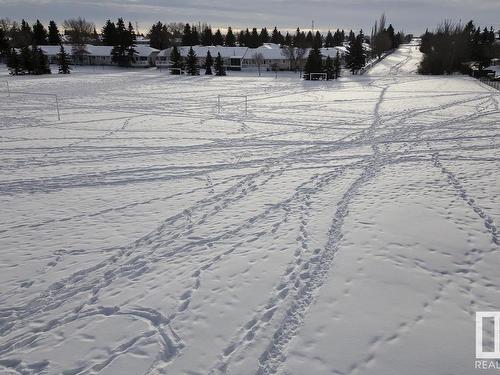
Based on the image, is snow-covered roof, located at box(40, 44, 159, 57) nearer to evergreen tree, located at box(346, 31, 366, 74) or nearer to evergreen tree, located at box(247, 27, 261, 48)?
evergreen tree, located at box(247, 27, 261, 48)

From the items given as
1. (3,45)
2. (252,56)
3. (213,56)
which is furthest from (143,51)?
(3,45)

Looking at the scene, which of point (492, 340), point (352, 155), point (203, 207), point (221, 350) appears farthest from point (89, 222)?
point (352, 155)

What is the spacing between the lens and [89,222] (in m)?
8.47

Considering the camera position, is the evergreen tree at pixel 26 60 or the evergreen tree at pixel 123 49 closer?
the evergreen tree at pixel 26 60

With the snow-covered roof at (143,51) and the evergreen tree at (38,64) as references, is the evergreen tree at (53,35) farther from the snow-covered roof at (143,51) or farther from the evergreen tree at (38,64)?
the evergreen tree at (38,64)

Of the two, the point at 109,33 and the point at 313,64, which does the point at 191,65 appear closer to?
the point at 313,64

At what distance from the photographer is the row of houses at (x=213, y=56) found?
3083 inches

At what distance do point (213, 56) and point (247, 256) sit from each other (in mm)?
80577

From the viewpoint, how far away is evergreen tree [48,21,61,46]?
95.8m

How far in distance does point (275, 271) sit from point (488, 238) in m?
4.48

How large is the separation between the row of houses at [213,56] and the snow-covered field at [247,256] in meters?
66.3

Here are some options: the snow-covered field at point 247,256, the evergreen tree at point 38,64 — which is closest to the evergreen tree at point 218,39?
the evergreen tree at point 38,64

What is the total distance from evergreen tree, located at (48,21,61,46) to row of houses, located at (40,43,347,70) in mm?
12826

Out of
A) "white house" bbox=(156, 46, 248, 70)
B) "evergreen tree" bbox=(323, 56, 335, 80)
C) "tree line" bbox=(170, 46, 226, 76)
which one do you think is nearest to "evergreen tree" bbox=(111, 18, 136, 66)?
"white house" bbox=(156, 46, 248, 70)
